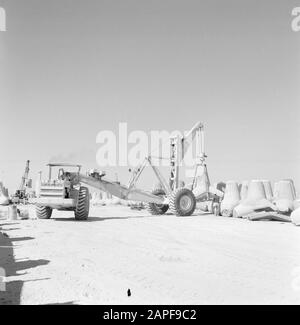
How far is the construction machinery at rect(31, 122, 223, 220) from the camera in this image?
17781 millimetres

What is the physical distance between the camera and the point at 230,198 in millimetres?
23719

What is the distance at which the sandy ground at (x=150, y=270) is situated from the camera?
16.8ft

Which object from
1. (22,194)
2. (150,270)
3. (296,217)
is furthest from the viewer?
(22,194)

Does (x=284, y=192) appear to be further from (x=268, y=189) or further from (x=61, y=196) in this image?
(x=61, y=196)

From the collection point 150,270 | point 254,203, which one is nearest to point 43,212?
point 254,203

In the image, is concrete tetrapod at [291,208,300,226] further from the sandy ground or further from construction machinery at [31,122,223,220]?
construction machinery at [31,122,223,220]

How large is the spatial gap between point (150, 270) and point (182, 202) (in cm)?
1534

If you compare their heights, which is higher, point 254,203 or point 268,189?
point 268,189

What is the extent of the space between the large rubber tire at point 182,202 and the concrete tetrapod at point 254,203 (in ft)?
8.17

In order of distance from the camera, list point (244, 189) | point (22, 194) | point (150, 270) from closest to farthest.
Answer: point (150, 270) → point (244, 189) → point (22, 194)

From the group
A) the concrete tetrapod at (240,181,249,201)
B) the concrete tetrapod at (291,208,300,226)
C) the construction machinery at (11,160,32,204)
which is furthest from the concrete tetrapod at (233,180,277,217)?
the construction machinery at (11,160,32,204)
